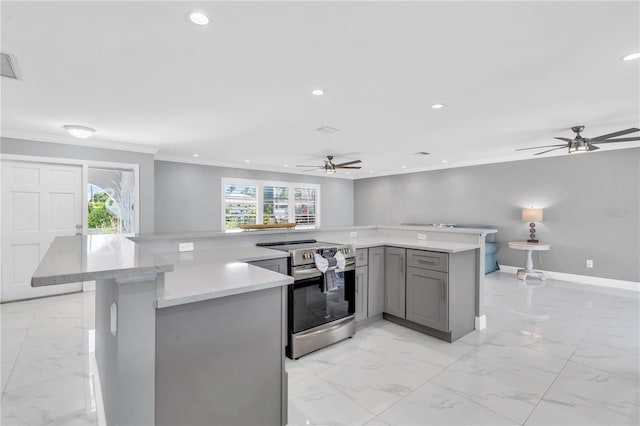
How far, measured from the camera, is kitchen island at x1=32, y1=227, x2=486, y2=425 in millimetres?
1142

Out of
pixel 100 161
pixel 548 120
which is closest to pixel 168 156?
pixel 100 161

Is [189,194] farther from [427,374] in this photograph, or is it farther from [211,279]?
[427,374]

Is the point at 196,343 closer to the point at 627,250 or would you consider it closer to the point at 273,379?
the point at 273,379

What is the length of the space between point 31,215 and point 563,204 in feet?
28.7

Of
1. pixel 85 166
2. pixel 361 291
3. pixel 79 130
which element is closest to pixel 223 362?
pixel 361 291

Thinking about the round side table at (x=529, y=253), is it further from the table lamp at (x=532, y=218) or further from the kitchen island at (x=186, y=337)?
the kitchen island at (x=186, y=337)

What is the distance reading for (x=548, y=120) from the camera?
11.7ft

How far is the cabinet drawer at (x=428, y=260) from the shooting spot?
9.55ft

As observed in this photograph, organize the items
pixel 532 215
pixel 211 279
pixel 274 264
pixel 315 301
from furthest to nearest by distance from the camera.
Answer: pixel 532 215, pixel 315 301, pixel 274 264, pixel 211 279

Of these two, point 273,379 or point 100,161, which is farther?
point 100,161

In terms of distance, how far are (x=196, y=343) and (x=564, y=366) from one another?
2895 mm

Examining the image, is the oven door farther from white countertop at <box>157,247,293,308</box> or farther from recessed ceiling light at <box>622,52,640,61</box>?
recessed ceiling light at <box>622,52,640,61</box>

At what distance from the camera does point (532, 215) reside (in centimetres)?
553

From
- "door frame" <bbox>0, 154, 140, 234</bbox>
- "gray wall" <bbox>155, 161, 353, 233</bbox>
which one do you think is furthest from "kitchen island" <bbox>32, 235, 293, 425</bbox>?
"gray wall" <bbox>155, 161, 353, 233</bbox>
